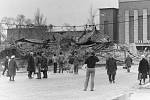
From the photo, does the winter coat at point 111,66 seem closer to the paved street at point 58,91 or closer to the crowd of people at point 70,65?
the crowd of people at point 70,65

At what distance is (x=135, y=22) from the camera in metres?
123

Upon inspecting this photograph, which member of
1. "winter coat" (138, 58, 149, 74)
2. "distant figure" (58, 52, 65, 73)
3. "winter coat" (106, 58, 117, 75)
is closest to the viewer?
"winter coat" (138, 58, 149, 74)

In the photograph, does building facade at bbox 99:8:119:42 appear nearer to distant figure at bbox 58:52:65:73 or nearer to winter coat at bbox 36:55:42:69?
distant figure at bbox 58:52:65:73

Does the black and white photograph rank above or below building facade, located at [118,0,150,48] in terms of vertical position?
below

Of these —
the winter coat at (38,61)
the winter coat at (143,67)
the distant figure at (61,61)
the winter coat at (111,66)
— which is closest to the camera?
the winter coat at (143,67)

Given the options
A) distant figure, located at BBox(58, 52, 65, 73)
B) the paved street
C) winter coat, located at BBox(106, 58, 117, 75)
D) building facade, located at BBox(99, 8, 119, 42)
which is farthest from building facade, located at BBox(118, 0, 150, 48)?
the paved street

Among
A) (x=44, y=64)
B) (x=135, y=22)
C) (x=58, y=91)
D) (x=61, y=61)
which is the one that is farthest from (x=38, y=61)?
(x=135, y=22)

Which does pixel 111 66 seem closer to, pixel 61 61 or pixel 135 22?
pixel 61 61

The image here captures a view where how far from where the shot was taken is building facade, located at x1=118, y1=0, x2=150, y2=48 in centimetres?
12088

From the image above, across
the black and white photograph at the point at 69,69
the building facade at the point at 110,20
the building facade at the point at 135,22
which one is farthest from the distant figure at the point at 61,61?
the building facade at the point at 110,20

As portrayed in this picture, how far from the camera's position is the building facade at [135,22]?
120875 millimetres

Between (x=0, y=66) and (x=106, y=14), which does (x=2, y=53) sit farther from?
(x=106, y=14)

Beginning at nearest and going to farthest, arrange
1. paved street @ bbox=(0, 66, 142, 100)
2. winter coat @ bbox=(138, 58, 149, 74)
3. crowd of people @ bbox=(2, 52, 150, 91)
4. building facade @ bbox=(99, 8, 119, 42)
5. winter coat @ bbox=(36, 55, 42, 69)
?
paved street @ bbox=(0, 66, 142, 100)
crowd of people @ bbox=(2, 52, 150, 91)
winter coat @ bbox=(138, 58, 149, 74)
winter coat @ bbox=(36, 55, 42, 69)
building facade @ bbox=(99, 8, 119, 42)

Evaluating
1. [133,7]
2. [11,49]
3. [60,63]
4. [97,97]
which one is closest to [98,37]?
[60,63]
